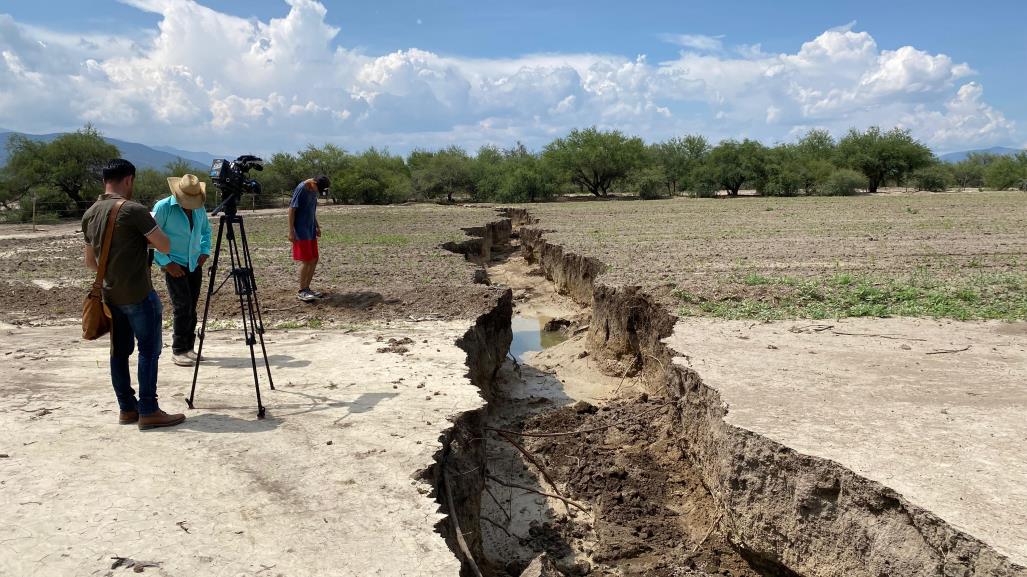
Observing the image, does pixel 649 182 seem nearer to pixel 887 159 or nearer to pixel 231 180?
pixel 887 159

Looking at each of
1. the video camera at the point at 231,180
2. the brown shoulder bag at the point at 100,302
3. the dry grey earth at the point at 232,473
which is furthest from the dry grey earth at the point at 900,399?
the brown shoulder bag at the point at 100,302

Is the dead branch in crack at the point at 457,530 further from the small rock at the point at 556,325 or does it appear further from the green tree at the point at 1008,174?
the green tree at the point at 1008,174

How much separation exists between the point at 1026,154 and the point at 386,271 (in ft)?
242

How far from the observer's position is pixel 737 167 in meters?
53.0

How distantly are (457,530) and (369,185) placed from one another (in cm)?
4231

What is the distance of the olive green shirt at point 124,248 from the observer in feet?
14.2

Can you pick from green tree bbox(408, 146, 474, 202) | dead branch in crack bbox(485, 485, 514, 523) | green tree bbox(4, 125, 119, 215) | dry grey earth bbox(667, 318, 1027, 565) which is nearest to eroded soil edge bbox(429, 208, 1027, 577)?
dry grey earth bbox(667, 318, 1027, 565)

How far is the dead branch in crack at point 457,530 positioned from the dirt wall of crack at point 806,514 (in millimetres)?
2036

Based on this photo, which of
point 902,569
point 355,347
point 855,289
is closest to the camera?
point 902,569

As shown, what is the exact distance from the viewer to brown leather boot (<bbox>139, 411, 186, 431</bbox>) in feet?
15.2

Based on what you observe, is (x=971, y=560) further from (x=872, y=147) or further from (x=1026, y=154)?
(x=1026, y=154)

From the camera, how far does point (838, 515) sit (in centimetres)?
412

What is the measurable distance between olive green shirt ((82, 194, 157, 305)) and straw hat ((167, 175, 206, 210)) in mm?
1364

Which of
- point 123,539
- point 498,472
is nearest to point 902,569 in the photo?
point 498,472
